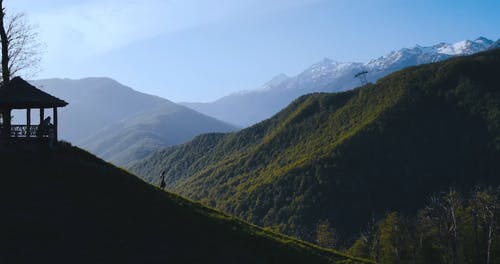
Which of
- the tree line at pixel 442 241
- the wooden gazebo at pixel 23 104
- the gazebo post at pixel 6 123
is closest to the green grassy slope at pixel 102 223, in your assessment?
the gazebo post at pixel 6 123

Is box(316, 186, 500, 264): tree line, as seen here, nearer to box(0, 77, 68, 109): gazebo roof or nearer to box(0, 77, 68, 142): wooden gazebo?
box(0, 77, 68, 142): wooden gazebo

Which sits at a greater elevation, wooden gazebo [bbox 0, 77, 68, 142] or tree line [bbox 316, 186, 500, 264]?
wooden gazebo [bbox 0, 77, 68, 142]

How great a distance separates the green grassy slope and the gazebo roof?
3.41 metres

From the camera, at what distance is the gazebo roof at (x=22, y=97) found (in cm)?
3896

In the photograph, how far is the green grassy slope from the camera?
29.7 m

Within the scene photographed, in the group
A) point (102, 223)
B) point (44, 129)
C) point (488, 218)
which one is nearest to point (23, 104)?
point (44, 129)

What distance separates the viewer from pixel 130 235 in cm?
3238

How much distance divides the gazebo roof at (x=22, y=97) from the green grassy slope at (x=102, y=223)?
341cm

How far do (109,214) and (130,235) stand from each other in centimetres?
279

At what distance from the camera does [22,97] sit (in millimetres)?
39531

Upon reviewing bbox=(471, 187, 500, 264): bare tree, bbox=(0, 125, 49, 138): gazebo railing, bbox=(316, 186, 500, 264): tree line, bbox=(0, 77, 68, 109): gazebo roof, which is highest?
bbox=(0, 77, 68, 109): gazebo roof

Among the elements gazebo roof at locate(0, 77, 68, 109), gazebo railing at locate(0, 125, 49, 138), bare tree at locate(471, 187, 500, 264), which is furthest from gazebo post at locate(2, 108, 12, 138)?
bare tree at locate(471, 187, 500, 264)

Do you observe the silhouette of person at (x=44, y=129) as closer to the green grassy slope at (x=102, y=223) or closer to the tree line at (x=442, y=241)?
the green grassy slope at (x=102, y=223)

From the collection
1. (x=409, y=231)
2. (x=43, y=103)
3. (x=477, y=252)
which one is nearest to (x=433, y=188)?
(x=409, y=231)
